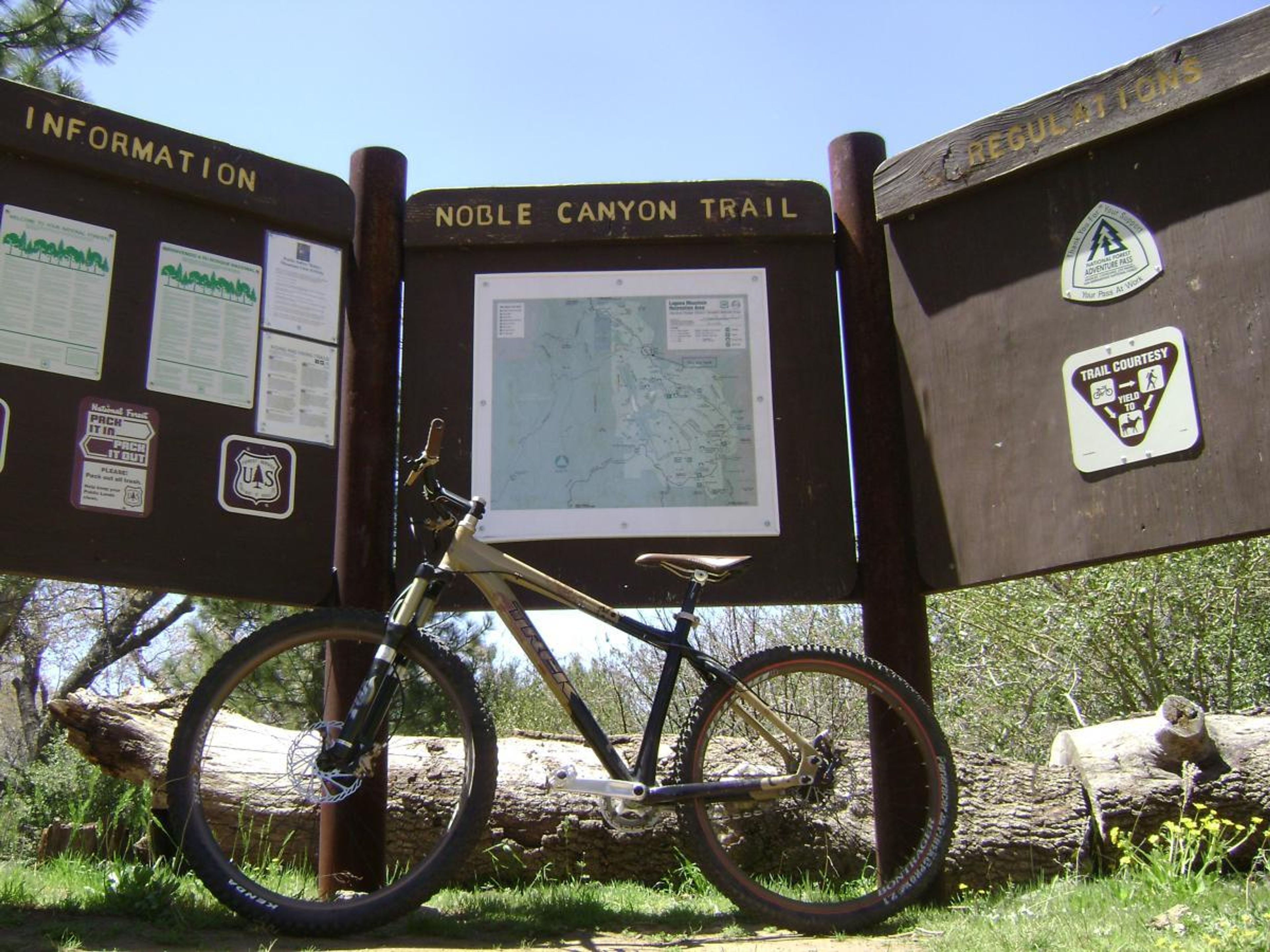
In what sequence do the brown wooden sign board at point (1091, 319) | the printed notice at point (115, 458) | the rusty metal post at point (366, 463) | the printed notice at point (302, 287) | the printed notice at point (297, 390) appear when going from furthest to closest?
the printed notice at point (302, 287) < the printed notice at point (297, 390) < the rusty metal post at point (366, 463) < the printed notice at point (115, 458) < the brown wooden sign board at point (1091, 319)

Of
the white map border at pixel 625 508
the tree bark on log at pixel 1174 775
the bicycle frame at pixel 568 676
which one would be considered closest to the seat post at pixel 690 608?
the bicycle frame at pixel 568 676

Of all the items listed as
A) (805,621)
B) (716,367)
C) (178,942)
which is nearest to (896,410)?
(716,367)

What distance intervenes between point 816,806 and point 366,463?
212cm

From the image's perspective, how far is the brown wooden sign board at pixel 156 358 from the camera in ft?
12.7

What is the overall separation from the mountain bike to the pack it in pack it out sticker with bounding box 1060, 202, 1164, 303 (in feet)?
5.10

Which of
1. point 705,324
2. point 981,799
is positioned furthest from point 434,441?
point 981,799

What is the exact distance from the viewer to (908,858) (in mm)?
4055

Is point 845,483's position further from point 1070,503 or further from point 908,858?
point 908,858

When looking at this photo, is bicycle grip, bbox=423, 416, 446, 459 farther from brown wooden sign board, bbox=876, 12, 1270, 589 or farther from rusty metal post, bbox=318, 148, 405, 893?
brown wooden sign board, bbox=876, 12, 1270, 589

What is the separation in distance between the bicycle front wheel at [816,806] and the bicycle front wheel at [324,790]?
74 cm

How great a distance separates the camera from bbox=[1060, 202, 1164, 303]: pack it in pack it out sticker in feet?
12.8

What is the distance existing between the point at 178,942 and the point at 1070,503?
10.4 ft

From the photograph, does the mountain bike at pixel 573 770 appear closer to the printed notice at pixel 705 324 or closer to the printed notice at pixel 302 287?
the printed notice at pixel 302 287

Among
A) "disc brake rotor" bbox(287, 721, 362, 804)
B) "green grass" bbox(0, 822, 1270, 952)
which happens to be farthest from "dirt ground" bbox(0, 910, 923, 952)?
"disc brake rotor" bbox(287, 721, 362, 804)
